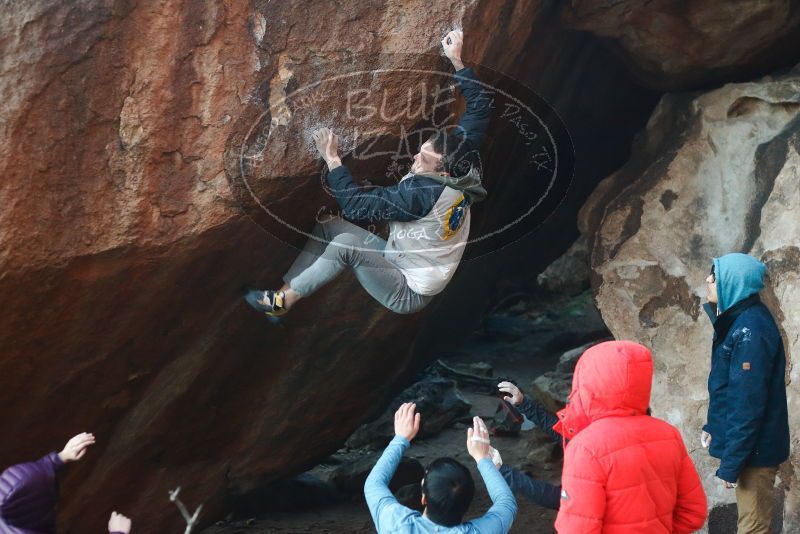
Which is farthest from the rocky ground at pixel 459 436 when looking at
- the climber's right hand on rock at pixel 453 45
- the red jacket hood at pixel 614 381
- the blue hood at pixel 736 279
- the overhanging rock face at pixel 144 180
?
the red jacket hood at pixel 614 381

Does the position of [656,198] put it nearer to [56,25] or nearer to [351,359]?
[351,359]

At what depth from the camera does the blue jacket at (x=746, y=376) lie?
355 cm

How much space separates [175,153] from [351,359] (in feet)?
7.78

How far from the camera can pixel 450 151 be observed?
4023mm

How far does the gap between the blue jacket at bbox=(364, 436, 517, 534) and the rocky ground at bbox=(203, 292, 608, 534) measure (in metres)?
3.13

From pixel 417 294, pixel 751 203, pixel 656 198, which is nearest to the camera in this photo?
pixel 417 294

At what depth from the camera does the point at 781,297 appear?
14.7ft

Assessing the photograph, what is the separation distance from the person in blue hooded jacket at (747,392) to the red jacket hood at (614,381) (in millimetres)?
887

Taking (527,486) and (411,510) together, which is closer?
(411,510)

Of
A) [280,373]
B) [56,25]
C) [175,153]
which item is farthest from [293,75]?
[280,373]

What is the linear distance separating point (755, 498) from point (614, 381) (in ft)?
4.27

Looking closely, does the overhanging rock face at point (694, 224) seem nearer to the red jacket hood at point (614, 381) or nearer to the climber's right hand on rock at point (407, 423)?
the red jacket hood at point (614, 381)

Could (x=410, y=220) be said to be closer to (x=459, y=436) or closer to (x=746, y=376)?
(x=746, y=376)

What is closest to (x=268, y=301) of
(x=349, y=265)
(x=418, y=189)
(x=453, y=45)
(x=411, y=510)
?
(x=349, y=265)
